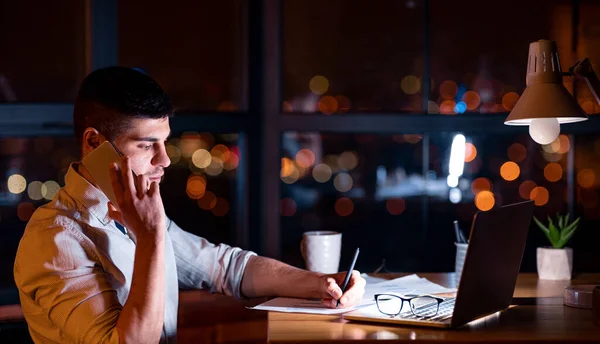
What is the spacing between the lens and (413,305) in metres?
1.61

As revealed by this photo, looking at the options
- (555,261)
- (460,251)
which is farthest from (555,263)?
(460,251)

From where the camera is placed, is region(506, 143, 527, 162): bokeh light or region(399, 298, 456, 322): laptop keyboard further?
region(506, 143, 527, 162): bokeh light

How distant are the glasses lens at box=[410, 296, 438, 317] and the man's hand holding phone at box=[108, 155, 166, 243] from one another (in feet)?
1.94

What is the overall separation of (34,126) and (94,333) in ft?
3.88

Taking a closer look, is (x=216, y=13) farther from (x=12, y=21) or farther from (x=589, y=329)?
(x=589, y=329)

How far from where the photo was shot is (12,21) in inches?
101

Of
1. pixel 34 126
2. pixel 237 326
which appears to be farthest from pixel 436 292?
pixel 34 126

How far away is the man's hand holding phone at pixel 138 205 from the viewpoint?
1.44 metres

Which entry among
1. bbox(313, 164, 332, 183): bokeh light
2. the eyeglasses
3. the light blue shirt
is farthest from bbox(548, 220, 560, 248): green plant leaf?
bbox(313, 164, 332, 183): bokeh light

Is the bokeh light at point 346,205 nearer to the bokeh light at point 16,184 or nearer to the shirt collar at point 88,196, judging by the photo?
the bokeh light at point 16,184

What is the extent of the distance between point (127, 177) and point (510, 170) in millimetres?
2004

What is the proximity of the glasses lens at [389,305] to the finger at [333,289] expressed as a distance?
0.32 feet

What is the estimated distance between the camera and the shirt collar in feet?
5.20

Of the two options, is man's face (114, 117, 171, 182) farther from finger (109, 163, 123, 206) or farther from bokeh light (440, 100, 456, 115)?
bokeh light (440, 100, 456, 115)
